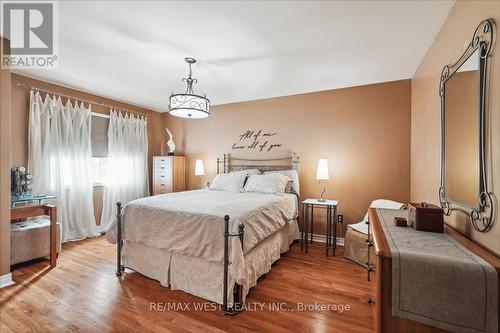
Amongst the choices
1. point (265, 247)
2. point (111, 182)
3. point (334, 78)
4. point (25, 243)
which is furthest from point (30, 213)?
point (334, 78)

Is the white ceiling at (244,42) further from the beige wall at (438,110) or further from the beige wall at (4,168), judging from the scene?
the beige wall at (4,168)

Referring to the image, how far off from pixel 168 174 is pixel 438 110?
14.4ft

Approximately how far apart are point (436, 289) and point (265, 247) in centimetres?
168

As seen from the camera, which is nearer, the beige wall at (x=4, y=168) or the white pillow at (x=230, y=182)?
the beige wall at (x=4, y=168)

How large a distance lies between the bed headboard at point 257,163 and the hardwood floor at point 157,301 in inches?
67.9

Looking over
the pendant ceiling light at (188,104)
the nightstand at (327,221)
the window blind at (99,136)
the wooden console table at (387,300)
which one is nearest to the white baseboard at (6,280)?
the window blind at (99,136)

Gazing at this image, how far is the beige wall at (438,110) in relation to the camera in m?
1.16

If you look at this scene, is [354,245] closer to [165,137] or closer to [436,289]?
[436,289]

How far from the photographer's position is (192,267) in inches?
85.2

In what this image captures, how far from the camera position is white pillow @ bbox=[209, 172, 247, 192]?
146 inches

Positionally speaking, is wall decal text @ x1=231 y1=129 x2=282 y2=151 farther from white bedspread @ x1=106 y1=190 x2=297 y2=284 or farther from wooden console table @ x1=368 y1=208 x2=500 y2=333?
wooden console table @ x1=368 y1=208 x2=500 y2=333

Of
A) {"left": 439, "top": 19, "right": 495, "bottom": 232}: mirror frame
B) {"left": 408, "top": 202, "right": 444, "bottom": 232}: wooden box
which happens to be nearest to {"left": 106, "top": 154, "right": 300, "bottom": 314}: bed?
{"left": 408, "top": 202, "right": 444, "bottom": 232}: wooden box

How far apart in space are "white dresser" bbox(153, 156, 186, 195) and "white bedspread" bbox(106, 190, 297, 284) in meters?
2.07

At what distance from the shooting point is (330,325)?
1.78 meters
